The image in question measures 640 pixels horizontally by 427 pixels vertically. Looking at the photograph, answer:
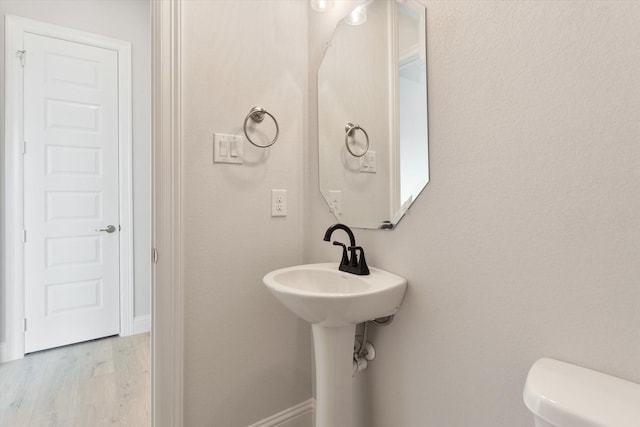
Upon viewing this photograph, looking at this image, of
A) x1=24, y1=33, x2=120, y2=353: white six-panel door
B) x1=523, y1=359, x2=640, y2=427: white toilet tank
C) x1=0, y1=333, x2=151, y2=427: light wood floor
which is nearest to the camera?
x1=523, y1=359, x2=640, y2=427: white toilet tank

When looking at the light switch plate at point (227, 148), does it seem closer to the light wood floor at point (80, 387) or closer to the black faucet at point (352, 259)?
the black faucet at point (352, 259)

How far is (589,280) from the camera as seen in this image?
701 millimetres

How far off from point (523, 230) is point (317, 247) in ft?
2.84

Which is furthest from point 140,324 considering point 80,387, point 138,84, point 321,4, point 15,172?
point 321,4

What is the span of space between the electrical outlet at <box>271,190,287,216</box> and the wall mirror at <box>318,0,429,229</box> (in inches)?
7.3

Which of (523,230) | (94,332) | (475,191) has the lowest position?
(94,332)

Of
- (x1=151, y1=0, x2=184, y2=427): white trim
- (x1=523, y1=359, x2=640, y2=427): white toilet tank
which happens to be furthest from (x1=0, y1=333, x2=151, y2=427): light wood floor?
(x1=523, y1=359, x2=640, y2=427): white toilet tank

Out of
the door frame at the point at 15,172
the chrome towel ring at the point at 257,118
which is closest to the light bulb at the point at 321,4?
the chrome towel ring at the point at 257,118

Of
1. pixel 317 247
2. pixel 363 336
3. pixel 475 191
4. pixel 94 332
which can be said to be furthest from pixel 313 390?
pixel 94 332

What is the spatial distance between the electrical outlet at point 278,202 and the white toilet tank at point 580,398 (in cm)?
105

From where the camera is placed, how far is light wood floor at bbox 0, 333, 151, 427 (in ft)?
5.32

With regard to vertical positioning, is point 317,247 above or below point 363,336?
above

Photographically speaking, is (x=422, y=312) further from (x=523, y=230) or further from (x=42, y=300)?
(x=42, y=300)

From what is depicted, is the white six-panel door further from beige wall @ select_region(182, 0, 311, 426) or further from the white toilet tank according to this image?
the white toilet tank
